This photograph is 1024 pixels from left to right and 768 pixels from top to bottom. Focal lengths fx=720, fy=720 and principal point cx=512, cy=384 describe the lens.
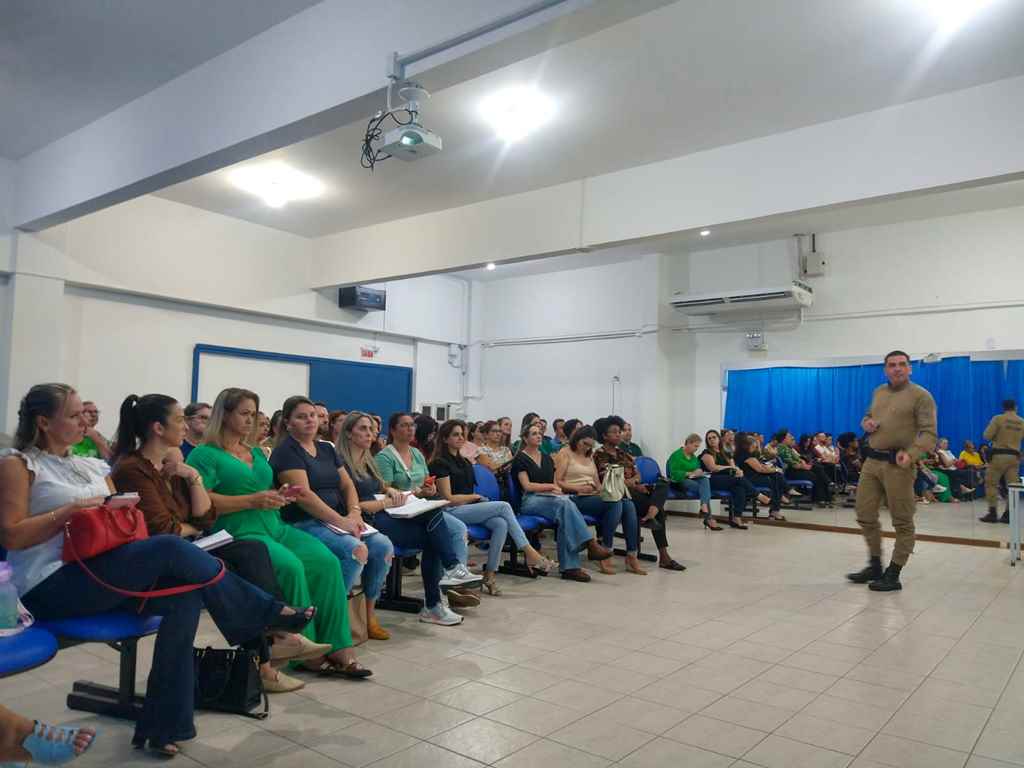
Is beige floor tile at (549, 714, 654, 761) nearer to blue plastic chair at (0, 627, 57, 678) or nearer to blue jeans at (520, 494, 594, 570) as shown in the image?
blue plastic chair at (0, 627, 57, 678)

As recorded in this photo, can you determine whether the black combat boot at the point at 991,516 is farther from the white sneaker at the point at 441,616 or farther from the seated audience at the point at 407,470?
the white sneaker at the point at 441,616

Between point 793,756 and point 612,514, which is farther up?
point 612,514

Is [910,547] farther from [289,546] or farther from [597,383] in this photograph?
[597,383]

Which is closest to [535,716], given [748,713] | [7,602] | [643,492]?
[748,713]

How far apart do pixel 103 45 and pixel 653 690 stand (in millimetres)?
4646

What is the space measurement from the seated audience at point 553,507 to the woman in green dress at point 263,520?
2.23 metres

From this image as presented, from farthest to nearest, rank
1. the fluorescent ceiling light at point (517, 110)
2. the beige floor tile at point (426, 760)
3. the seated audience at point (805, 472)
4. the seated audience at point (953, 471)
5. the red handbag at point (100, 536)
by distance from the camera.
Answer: the seated audience at point (805, 472) → the seated audience at point (953, 471) → the fluorescent ceiling light at point (517, 110) → the beige floor tile at point (426, 760) → the red handbag at point (100, 536)

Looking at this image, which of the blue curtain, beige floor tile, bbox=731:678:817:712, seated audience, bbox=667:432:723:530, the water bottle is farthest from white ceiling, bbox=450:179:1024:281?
the water bottle

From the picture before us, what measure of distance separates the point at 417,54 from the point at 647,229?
3.15m

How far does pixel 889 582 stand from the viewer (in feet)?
15.5

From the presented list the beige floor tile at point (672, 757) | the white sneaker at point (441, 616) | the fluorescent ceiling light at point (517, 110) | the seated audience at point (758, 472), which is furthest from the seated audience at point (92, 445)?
the seated audience at point (758, 472)

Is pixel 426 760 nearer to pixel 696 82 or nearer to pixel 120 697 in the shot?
pixel 120 697

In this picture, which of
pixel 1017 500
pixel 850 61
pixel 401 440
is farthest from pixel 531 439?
pixel 1017 500

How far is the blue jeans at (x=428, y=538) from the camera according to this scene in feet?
12.2
